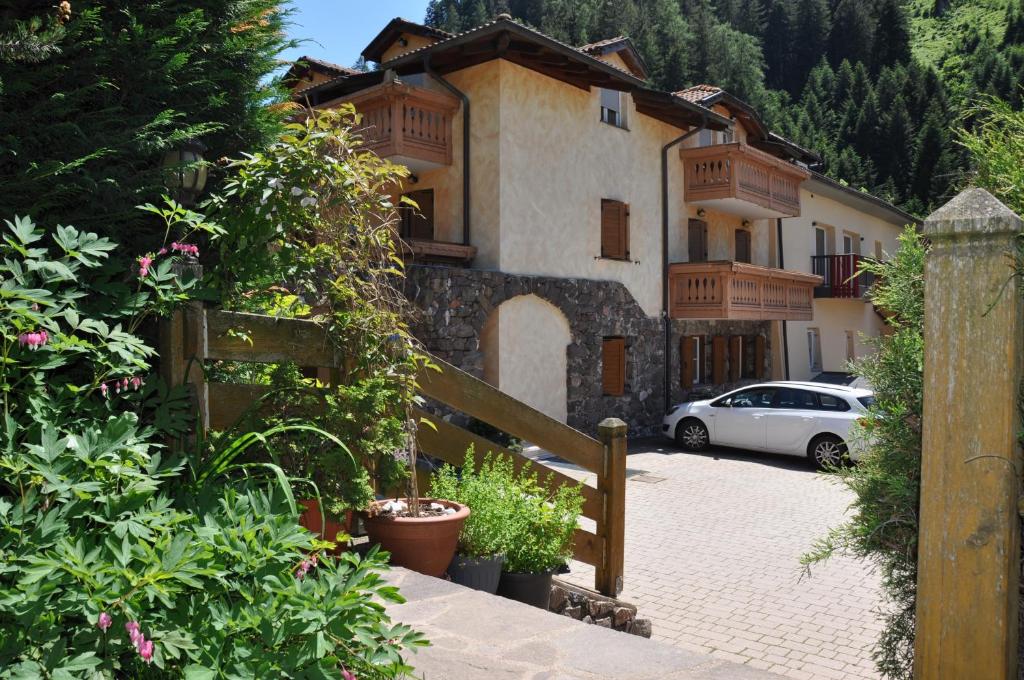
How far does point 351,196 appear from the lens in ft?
13.5

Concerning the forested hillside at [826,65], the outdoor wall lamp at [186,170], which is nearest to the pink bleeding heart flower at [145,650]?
the outdoor wall lamp at [186,170]

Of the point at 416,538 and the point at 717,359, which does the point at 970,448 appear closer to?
the point at 416,538

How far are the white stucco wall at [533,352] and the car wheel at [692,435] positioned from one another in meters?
2.39

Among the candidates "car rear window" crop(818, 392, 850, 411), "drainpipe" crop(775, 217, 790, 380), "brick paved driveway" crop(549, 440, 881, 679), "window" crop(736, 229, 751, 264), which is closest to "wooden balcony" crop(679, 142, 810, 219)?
"window" crop(736, 229, 751, 264)

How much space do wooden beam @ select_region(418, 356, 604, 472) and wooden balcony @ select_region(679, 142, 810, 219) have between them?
48.8ft

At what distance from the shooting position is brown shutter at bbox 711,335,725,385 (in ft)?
69.5

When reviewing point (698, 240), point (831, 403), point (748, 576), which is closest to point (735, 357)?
point (698, 240)

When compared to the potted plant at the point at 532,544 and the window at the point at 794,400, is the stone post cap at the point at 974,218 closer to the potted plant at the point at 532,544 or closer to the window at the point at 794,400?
the potted plant at the point at 532,544

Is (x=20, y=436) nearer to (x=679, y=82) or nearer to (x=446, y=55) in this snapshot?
A: (x=446, y=55)

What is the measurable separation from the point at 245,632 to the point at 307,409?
1.77 meters

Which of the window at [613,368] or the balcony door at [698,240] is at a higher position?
the balcony door at [698,240]

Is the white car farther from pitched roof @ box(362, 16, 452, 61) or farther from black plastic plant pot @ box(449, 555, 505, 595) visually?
black plastic plant pot @ box(449, 555, 505, 595)

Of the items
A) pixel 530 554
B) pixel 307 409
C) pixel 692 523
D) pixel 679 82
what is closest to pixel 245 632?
pixel 307 409

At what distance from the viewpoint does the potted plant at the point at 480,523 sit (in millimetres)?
4457
